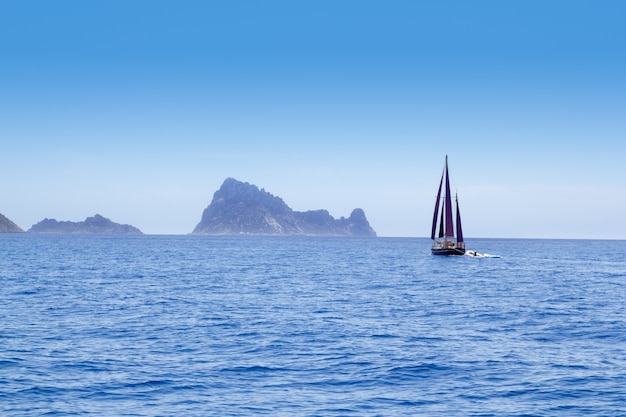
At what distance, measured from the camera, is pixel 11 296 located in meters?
49.0

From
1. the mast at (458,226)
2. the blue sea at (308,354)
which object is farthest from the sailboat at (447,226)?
the blue sea at (308,354)

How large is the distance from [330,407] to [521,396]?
661cm

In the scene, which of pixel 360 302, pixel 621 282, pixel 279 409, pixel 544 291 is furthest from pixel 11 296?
pixel 621 282

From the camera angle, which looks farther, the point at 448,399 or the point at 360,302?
the point at 360,302

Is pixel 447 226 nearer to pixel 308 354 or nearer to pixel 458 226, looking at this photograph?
pixel 458 226

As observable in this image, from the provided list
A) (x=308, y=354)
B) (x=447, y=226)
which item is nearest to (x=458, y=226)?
(x=447, y=226)

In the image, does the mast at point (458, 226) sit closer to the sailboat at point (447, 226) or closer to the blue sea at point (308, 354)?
the sailboat at point (447, 226)

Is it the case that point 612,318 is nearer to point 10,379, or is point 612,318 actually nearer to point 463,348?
point 463,348

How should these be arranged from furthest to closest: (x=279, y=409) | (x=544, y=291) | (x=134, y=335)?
1. (x=544, y=291)
2. (x=134, y=335)
3. (x=279, y=409)

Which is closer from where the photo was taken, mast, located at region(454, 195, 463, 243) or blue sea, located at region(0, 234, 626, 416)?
blue sea, located at region(0, 234, 626, 416)

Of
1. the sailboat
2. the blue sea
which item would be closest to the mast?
the sailboat

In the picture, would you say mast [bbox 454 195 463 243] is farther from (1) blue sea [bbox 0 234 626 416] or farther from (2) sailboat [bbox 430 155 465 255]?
(1) blue sea [bbox 0 234 626 416]

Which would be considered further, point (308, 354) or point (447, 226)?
point (447, 226)

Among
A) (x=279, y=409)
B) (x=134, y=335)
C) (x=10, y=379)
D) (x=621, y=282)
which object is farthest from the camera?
(x=621, y=282)
